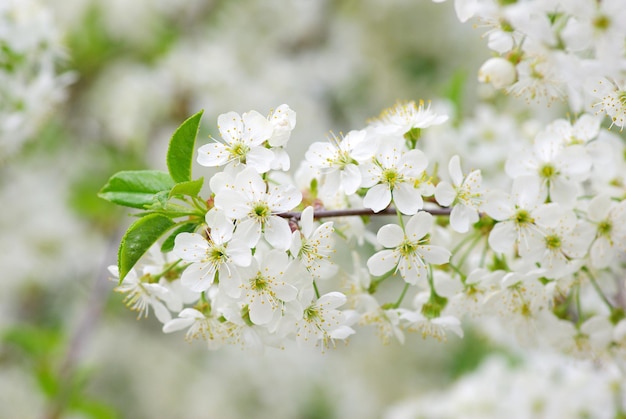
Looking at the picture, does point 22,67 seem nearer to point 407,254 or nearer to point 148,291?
point 148,291

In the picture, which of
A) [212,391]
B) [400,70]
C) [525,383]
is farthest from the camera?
[212,391]

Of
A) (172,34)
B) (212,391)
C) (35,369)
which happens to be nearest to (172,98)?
(172,34)

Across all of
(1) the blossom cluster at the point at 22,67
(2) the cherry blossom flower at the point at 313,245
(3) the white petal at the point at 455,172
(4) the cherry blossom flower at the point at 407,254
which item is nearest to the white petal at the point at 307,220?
(2) the cherry blossom flower at the point at 313,245

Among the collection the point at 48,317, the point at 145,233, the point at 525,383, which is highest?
the point at 145,233

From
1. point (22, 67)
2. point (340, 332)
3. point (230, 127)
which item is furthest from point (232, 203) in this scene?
point (22, 67)

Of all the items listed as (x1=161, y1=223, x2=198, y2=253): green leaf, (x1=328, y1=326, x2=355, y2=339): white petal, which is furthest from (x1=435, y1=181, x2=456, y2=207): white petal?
(x1=161, y1=223, x2=198, y2=253): green leaf

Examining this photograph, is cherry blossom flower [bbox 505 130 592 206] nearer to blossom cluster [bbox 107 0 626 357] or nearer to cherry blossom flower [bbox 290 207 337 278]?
blossom cluster [bbox 107 0 626 357]

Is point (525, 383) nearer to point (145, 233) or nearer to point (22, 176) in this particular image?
point (145, 233)

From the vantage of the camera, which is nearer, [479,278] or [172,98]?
[479,278]

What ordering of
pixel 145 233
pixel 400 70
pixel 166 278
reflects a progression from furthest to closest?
pixel 400 70 < pixel 166 278 < pixel 145 233
